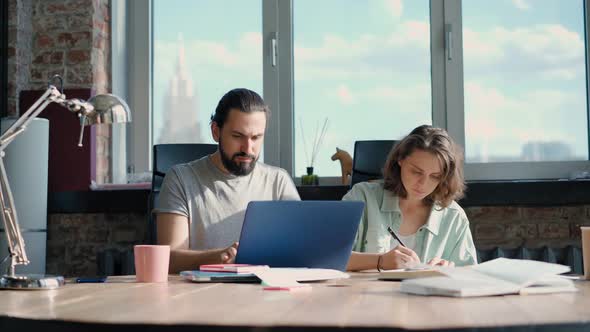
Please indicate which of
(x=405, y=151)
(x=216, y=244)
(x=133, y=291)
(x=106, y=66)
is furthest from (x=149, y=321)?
(x=106, y=66)

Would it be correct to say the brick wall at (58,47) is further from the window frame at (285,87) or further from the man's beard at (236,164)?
the man's beard at (236,164)

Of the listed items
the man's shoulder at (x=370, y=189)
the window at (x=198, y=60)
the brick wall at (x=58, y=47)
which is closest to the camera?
the man's shoulder at (x=370, y=189)

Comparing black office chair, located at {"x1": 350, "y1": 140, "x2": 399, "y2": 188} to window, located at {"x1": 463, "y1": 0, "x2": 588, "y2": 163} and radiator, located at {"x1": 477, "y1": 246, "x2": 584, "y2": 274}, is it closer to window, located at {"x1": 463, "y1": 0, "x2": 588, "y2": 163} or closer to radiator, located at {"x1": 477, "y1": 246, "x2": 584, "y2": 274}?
radiator, located at {"x1": 477, "y1": 246, "x2": 584, "y2": 274}

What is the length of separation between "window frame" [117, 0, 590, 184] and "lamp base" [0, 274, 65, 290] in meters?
2.53

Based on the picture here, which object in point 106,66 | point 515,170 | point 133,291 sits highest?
point 106,66

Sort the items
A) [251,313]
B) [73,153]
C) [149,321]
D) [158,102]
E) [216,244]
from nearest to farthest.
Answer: [149,321] → [251,313] → [216,244] → [73,153] → [158,102]

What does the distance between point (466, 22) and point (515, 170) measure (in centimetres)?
79

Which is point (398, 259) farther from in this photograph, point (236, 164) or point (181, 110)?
point (181, 110)

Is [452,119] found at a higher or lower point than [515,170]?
higher

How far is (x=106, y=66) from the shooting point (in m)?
4.29

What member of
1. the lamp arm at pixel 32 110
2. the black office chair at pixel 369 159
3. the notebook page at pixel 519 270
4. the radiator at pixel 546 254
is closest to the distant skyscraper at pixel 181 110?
the black office chair at pixel 369 159

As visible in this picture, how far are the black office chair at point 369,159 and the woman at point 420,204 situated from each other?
648 mm

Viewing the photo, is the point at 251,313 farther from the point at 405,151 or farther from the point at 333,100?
the point at 333,100

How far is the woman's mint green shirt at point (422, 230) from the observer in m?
2.75
